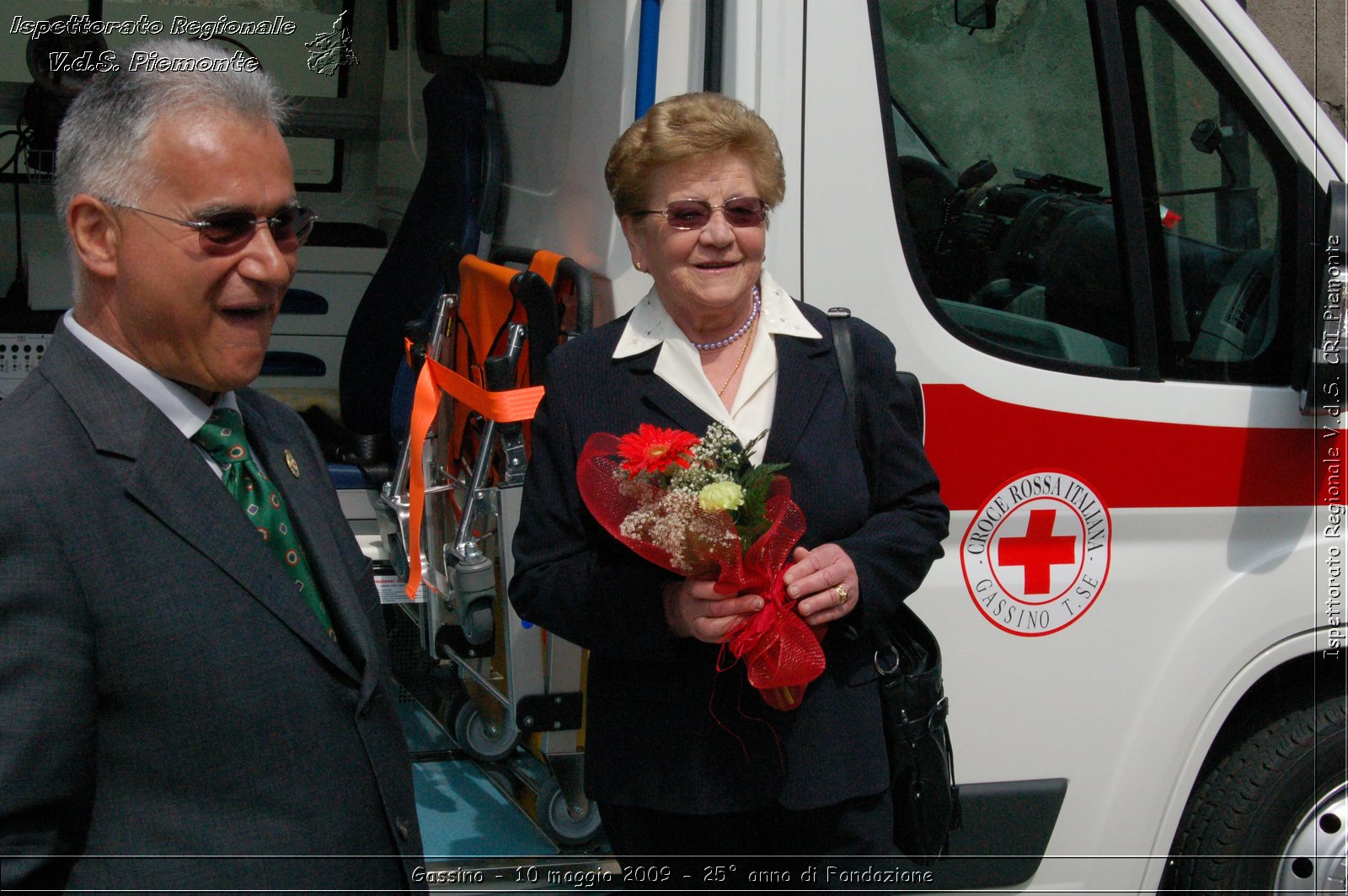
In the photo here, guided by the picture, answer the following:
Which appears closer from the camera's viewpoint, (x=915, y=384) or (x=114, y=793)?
(x=114, y=793)

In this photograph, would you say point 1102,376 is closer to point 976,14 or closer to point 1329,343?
point 1329,343

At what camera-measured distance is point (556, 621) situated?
187cm

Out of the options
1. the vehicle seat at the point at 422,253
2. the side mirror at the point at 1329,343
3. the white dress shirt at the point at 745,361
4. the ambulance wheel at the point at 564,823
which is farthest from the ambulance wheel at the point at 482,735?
the side mirror at the point at 1329,343

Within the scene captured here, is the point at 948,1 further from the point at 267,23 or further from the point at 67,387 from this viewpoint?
the point at 267,23

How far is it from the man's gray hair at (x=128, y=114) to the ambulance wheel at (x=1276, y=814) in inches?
92.1

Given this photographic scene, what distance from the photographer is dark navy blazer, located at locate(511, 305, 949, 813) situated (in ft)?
6.02

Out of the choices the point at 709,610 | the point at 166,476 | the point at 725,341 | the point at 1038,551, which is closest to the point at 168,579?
the point at 166,476

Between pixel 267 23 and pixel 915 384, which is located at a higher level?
pixel 267 23

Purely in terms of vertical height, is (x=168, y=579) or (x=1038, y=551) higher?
(x=168, y=579)

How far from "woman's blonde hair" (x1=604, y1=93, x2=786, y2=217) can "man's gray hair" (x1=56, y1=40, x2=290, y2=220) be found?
647 mm

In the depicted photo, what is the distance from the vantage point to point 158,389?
1407mm

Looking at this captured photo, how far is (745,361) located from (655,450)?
41 cm

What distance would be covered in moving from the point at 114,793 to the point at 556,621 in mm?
709

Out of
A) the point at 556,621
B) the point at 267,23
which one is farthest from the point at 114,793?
the point at 267,23
